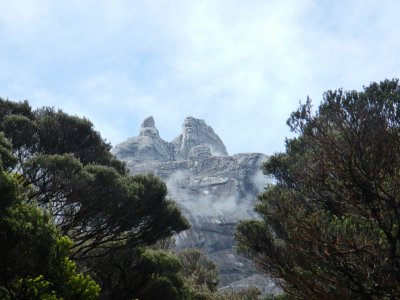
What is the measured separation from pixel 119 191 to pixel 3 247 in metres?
8.24

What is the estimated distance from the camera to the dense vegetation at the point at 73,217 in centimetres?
1056

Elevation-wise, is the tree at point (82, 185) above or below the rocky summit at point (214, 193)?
below

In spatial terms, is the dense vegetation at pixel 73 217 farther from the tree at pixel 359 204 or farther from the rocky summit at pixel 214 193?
the rocky summit at pixel 214 193

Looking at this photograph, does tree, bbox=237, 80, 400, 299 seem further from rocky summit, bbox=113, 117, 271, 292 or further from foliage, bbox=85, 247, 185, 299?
rocky summit, bbox=113, 117, 271, 292

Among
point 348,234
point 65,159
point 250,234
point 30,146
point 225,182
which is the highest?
point 225,182

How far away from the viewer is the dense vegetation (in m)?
10.6

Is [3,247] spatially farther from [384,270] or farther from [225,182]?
[225,182]

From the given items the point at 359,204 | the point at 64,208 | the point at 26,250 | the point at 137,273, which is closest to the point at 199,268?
the point at 137,273

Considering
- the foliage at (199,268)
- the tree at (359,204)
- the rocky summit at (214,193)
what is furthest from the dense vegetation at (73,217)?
the rocky summit at (214,193)

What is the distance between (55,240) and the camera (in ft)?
36.3

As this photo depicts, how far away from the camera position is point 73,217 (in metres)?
18.6

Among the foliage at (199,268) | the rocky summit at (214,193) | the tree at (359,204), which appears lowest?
the tree at (359,204)

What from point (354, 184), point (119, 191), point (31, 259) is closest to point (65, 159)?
point (119, 191)

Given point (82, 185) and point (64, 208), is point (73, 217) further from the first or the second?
point (82, 185)
